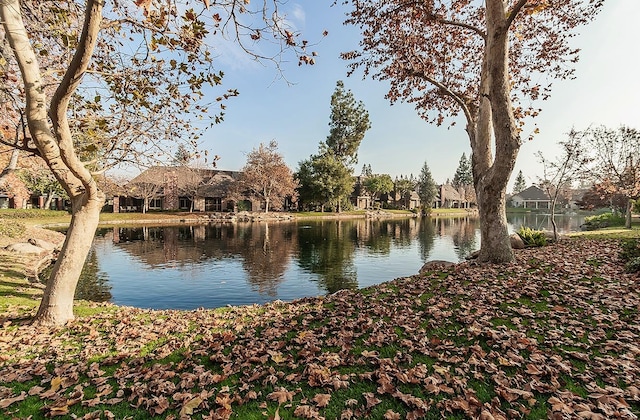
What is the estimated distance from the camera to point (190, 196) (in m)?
52.8

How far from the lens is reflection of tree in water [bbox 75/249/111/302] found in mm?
11383

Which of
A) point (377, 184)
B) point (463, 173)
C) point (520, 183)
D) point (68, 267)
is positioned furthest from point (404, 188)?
point (68, 267)

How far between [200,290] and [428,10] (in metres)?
12.6

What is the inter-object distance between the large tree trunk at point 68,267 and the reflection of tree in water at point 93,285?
17.8 ft

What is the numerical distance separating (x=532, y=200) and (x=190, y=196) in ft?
296

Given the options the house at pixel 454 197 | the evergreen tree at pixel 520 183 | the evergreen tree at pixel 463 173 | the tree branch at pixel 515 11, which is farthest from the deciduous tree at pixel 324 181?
the evergreen tree at pixel 520 183

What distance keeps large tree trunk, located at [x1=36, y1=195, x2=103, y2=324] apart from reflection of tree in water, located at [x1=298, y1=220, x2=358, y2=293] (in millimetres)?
8152

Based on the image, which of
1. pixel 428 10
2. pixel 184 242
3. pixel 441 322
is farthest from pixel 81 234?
pixel 184 242

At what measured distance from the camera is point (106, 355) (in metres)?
4.85

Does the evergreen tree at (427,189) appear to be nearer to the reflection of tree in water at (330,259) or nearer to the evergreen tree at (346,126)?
the evergreen tree at (346,126)

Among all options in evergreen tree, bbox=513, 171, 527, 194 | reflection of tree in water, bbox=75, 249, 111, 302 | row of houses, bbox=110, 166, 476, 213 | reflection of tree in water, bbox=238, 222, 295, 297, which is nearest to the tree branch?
reflection of tree in water, bbox=238, 222, 295, 297

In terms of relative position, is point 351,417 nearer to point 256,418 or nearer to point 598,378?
point 256,418

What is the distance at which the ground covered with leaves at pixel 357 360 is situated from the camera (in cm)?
337

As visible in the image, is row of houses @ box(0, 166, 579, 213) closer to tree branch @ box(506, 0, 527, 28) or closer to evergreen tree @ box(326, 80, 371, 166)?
evergreen tree @ box(326, 80, 371, 166)
